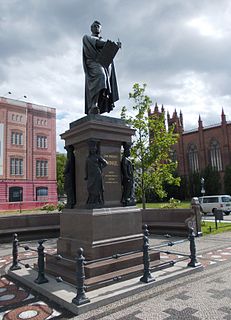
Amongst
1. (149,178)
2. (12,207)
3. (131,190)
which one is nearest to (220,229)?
(149,178)

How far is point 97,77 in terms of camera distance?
8.22 m

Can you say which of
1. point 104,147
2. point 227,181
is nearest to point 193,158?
point 227,181

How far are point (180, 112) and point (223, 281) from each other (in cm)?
7829

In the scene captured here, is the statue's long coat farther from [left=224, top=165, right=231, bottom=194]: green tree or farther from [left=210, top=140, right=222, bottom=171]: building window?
[left=210, top=140, right=222, bottom=171]: building window

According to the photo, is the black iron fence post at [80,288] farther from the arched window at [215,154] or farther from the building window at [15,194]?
the arched window at [215,154]

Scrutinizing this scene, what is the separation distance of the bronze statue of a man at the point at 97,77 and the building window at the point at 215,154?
183 ft

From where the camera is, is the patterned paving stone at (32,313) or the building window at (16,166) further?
the building window at (16,166)

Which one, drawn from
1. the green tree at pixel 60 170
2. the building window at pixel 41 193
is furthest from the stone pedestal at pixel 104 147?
the green tree at pixel 60 170

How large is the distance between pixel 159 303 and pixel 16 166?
4308cm

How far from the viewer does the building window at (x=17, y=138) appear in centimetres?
4517

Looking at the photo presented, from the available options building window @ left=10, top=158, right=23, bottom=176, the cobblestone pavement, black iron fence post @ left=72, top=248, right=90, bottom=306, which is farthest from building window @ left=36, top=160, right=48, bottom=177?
black iron fence post @ left=72, top=248, right=90, bottom=306

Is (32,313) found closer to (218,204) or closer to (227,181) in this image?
(218,204)

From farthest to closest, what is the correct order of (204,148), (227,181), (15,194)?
(204,148) < (227,181) < (15,194)

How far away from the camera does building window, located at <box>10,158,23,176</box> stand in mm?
44469
